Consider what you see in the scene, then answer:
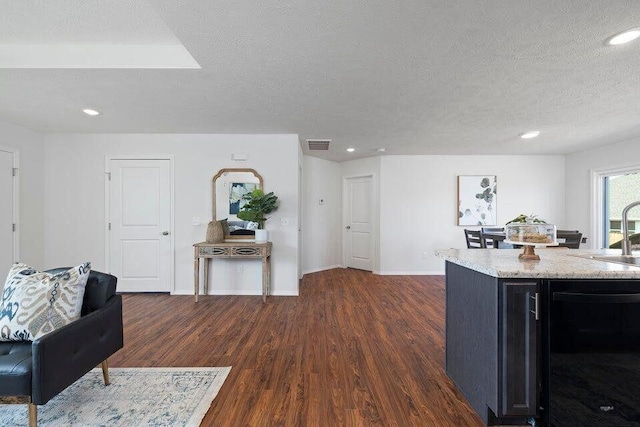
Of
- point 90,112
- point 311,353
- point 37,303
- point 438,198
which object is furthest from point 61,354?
point 438,198

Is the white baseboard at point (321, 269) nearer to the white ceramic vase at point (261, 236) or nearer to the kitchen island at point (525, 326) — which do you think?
the white ceramic vase at point (261, 236)

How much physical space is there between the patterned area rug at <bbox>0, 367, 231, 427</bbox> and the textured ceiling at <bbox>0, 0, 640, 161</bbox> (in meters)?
2.38

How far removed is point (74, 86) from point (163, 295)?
278 centimetres


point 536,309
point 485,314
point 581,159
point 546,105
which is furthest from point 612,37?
point 581,159

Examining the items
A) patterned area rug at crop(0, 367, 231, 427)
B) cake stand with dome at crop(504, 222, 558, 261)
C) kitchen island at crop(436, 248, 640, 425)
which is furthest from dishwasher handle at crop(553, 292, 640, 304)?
patterned area rug at crop(0, 367, 231, 427)

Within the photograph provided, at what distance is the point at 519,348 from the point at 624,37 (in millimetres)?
2113

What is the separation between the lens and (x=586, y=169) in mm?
4898

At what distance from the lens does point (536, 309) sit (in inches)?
55.0

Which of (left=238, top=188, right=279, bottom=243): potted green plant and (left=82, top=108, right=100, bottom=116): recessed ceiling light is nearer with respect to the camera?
(left=82, top=108, right=100, bottom=116): recessed ceiling light

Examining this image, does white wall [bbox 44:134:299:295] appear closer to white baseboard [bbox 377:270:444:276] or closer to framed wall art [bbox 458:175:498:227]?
white baseboard [bbox 377:270:444:276]

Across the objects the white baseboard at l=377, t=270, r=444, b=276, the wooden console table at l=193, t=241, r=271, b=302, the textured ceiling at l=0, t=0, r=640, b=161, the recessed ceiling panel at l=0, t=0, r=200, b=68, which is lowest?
the white baseboard at l=377, t=270, r=444, b=276

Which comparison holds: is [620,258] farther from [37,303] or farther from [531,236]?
[37,303]

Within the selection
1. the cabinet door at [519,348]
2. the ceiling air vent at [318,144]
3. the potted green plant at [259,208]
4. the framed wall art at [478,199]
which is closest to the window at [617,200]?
the framed wall art at [478,199]

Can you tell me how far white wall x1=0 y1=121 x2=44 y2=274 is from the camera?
12.1 ft
